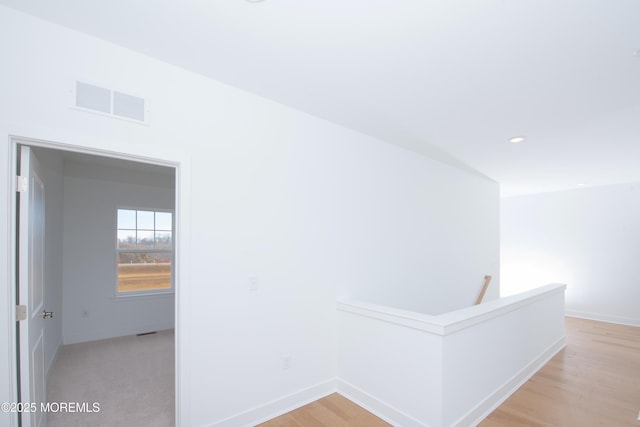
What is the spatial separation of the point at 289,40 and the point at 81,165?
4478 millimetres

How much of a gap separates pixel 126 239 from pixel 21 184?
3742 mm

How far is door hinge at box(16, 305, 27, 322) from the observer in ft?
5.62

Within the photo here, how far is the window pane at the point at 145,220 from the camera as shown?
5.31 m

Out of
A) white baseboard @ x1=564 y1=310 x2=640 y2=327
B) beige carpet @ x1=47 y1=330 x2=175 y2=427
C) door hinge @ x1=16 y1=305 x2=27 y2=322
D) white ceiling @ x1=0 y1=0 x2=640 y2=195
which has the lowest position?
white baseboard @ x1=564 y1=310 x2=640 y2=327

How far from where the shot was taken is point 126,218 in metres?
5.16

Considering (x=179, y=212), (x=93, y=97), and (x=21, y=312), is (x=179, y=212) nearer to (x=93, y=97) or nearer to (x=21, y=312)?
(x=93, y=97)

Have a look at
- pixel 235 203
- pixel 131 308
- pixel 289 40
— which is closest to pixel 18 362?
pixel 235 203

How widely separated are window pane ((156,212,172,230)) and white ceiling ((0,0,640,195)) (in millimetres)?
3916

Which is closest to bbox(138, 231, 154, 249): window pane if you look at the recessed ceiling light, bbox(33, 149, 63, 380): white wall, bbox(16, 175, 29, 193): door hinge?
bbox(33, 149, 63, 380): white wall

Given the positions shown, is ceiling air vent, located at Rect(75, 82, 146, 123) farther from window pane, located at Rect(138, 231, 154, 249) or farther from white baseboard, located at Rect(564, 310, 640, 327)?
white baseboard, located at Rect(564, 310, 640, 327)

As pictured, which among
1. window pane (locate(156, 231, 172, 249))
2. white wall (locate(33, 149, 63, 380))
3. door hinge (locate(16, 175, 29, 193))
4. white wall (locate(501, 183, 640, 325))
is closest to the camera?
door hinge (locate(16, 175, 29, 193))

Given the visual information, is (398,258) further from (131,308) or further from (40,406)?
(131,308)

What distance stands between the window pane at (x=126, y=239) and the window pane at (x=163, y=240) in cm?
37

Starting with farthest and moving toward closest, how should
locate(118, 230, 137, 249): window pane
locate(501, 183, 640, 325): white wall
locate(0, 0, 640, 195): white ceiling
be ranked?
locate(501, 183, 640, 325): white wall → locate(118, 230, 137, 249): window pane → locate(0, 0, 640, 195): white ceiling
